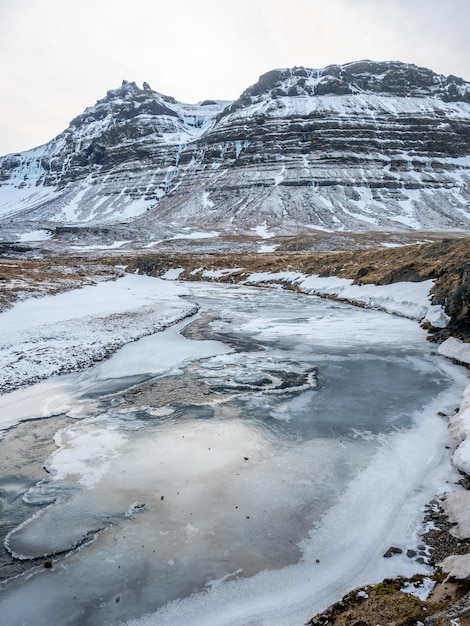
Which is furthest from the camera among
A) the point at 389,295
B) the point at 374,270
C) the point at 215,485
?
the point at 374,270

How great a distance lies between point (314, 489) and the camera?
748 centimetres

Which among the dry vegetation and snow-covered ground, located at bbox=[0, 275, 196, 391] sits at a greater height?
the dry vegetation

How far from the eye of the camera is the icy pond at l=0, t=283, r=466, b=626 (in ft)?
17.2

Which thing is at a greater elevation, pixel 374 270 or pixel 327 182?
pixel 327 182

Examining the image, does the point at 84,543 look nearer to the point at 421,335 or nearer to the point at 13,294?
the point at 421,335

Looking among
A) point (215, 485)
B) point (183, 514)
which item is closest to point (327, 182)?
point (215, 485)

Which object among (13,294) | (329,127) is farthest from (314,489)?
(329,127)

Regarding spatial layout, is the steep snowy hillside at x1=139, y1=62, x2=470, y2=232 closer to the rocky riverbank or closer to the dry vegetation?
the dry vegetation

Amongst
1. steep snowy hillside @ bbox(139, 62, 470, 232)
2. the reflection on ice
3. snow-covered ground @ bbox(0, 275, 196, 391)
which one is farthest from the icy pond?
steep snowy hillside @ bbox(139, 62, 470, 232)

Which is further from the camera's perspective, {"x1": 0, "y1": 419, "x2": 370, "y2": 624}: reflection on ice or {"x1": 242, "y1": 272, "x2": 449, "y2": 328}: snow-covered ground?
{"x1": 242, "y1": 272, "x2": 449, "y2": 328}: snow-covered ground

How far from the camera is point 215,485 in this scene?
25.1 ft

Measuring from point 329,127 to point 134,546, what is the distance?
208326 millimetres

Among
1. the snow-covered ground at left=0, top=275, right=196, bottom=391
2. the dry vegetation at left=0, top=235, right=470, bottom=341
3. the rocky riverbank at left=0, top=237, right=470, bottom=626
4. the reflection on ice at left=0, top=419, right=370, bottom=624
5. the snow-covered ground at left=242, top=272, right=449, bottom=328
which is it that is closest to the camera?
the rocky riverbank at left=0, top=237, right=470, bottom=626

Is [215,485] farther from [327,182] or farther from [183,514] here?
[327,182]
